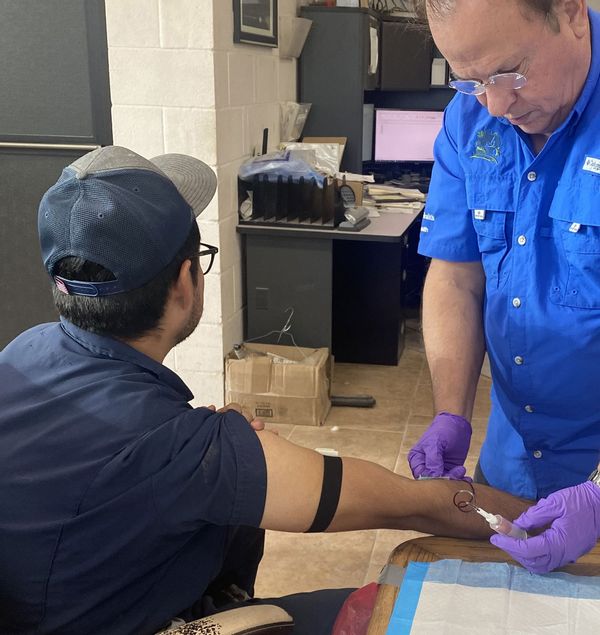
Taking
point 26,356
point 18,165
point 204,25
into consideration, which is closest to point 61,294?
point 26,356

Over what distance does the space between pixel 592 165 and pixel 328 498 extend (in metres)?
0.66

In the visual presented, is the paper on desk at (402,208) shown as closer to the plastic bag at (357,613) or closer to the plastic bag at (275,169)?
the plastic bag at (275,169)

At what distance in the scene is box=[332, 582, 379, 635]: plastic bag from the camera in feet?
3.64

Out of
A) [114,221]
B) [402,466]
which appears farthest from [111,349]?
[402,466]

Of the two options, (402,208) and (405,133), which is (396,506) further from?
(405,133)

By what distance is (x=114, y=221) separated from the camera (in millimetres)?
1169

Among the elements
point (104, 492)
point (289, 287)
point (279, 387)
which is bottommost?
point (279, 387)

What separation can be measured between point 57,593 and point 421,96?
4.61m

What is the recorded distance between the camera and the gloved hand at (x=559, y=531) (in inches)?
40.2

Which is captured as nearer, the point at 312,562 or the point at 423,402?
the point at 312,562

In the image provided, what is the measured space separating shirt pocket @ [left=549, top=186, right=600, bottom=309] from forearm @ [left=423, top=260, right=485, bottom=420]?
0.25 meters

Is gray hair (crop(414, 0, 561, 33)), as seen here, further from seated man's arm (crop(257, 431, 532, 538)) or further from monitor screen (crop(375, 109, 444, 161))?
monitor screen (crop(375, 109, 444, 161))

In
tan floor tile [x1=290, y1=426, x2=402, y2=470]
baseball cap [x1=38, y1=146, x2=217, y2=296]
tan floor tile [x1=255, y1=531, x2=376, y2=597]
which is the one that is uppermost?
baseball cap [x1=38, y1=146, x2=217, y2=296]

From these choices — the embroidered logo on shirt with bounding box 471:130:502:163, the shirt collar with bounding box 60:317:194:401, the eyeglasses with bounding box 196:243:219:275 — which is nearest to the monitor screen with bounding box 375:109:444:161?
the eyeglasses with bounding box 196:243:219:275
